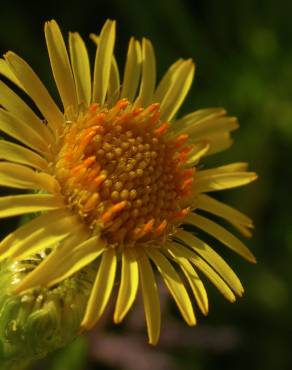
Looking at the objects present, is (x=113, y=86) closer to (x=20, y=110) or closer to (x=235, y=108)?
(x=20, y=110)

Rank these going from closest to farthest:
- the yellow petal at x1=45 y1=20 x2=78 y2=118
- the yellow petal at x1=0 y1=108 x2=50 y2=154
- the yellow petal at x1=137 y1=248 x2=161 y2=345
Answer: the yellow petal at x1=137 y1=248 x2=161 y2=345 → the yellow petal at x1=0 y1=108 x2=50 y2=154 → the yellow petal at x1=45 y1=20 x2=78 y2=118

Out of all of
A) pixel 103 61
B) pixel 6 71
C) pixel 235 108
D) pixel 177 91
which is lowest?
pixel 235 108

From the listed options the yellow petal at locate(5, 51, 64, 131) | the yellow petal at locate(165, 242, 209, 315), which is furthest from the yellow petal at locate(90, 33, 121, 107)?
the yellow petal at locate(165, 242, 209, 315)

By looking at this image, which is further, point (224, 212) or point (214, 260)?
point (224, 212)

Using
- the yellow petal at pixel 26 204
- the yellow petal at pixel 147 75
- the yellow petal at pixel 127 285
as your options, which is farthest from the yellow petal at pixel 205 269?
the yellow petal at pixel 147 75

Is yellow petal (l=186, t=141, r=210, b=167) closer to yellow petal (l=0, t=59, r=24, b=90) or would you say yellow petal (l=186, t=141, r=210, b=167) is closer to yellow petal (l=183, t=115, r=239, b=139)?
yellow petal (l=183, t=115, r=239, b=139)


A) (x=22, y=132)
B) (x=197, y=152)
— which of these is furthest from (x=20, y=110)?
(x=197, y=152)
